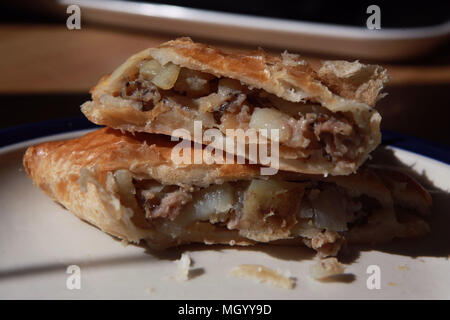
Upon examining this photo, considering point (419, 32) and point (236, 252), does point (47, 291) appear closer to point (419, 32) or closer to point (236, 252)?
point (236, 252)

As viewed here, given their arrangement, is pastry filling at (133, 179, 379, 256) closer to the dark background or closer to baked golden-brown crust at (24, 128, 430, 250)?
baked golden-brown crust at (24, 128, 430, 250)

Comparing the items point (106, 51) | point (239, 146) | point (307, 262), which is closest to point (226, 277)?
point (307, 262)

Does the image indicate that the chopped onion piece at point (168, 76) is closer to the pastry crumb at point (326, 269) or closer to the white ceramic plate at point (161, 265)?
the white ceramic plate at point (161, 265)

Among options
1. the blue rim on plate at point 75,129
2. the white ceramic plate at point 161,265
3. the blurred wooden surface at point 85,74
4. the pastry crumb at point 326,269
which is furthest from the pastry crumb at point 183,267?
the blurred wooden surface at point 85,74

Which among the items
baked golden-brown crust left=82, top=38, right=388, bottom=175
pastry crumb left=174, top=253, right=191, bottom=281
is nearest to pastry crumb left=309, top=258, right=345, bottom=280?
baked golden-brown crust left=82, top=38, right=388, bottom=175

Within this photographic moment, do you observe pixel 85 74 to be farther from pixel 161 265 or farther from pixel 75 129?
pixel 161 265

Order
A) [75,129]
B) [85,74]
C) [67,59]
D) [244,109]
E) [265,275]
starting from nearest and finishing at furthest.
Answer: [265,275] < [244,109] < [75,129] < [85,74] < [67,59]

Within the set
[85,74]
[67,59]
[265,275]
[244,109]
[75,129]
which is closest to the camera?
[265,275]

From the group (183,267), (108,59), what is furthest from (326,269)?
(108,59)
